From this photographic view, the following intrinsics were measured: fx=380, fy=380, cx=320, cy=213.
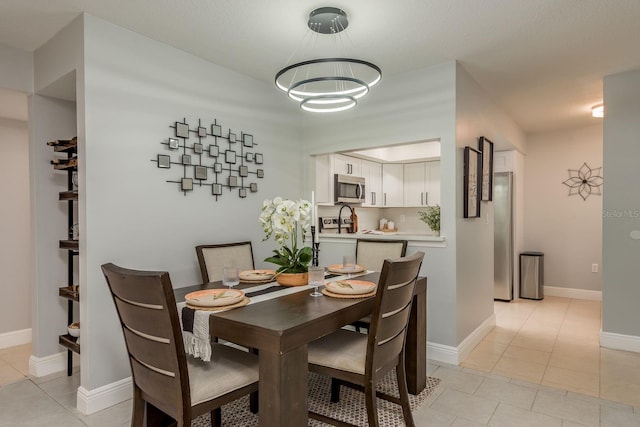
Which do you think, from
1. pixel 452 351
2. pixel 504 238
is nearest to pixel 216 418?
pixel 452 351

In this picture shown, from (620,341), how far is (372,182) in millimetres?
3426

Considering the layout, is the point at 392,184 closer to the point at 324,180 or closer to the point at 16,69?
the point at 324,180

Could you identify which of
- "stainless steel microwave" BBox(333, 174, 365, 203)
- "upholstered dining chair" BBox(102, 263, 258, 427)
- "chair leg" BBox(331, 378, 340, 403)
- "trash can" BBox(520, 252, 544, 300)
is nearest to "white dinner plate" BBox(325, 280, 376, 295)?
"upholstered dining chair" BBox(102, 263, 258, 427)

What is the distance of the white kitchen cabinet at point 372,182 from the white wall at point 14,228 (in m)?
3.98

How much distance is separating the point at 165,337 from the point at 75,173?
2.04 metres

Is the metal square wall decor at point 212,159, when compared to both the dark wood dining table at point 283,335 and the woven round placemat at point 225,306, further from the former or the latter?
the dark wood dining table at point 283,335

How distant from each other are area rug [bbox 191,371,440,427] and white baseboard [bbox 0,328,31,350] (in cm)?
251

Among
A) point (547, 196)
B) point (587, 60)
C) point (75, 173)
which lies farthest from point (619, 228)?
point (75, 173)

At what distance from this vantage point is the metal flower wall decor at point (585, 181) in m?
5.25

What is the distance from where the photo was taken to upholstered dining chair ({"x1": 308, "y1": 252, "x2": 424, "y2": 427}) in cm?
175

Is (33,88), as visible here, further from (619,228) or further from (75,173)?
(619,228)

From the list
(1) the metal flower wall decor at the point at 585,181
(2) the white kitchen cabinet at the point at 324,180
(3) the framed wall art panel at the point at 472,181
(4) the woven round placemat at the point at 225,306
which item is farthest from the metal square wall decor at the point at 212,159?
(1) the metal flower wall decor at the point at 585,181

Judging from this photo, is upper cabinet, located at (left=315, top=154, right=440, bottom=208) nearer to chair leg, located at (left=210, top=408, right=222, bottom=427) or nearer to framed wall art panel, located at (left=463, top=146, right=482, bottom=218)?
framed wall art panel, located at (left=463, top=146, right=482, bottom=218)

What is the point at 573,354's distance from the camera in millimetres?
3287
